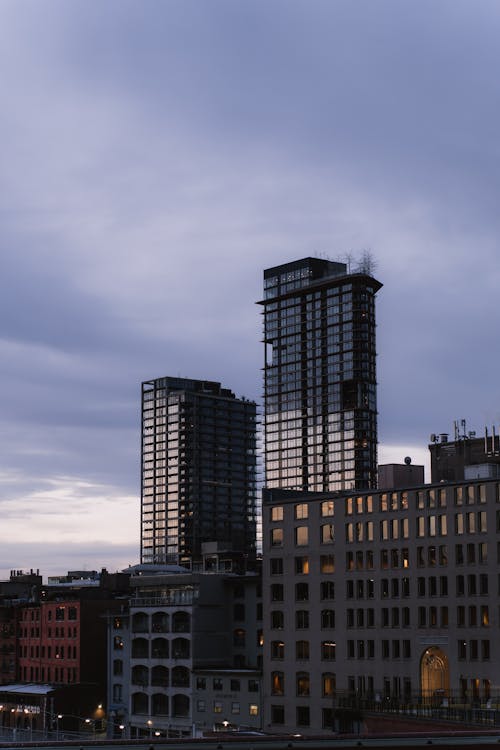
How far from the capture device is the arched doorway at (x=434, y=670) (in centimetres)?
13112

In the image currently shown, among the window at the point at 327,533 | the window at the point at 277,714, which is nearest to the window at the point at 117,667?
the window at the point at 277,714

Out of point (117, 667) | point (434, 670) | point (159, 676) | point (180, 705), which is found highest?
point (434, 670)

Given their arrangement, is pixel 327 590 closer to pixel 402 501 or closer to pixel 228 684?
pixel 402 501

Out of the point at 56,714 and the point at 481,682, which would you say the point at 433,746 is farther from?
the point at 56,714

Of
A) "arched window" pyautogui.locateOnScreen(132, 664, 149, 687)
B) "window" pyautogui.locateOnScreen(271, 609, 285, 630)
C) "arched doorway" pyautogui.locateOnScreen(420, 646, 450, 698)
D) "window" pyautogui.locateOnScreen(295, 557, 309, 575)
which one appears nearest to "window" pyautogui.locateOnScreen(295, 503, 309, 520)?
"window" pyautogui.locateOnScreen(295, 557, 309, 575)

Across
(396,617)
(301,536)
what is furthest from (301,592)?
(396,617)

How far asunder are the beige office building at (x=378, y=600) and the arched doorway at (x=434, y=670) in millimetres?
151

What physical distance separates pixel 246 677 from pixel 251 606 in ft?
38.9

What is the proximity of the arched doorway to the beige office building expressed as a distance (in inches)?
5.9

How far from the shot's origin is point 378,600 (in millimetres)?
139625

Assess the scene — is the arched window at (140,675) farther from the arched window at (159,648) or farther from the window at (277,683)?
the window at (277,683)

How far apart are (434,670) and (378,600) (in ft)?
36.3

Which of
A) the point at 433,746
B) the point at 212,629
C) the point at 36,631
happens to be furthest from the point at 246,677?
the point at 433,746

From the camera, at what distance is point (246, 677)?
150875 millimetres
